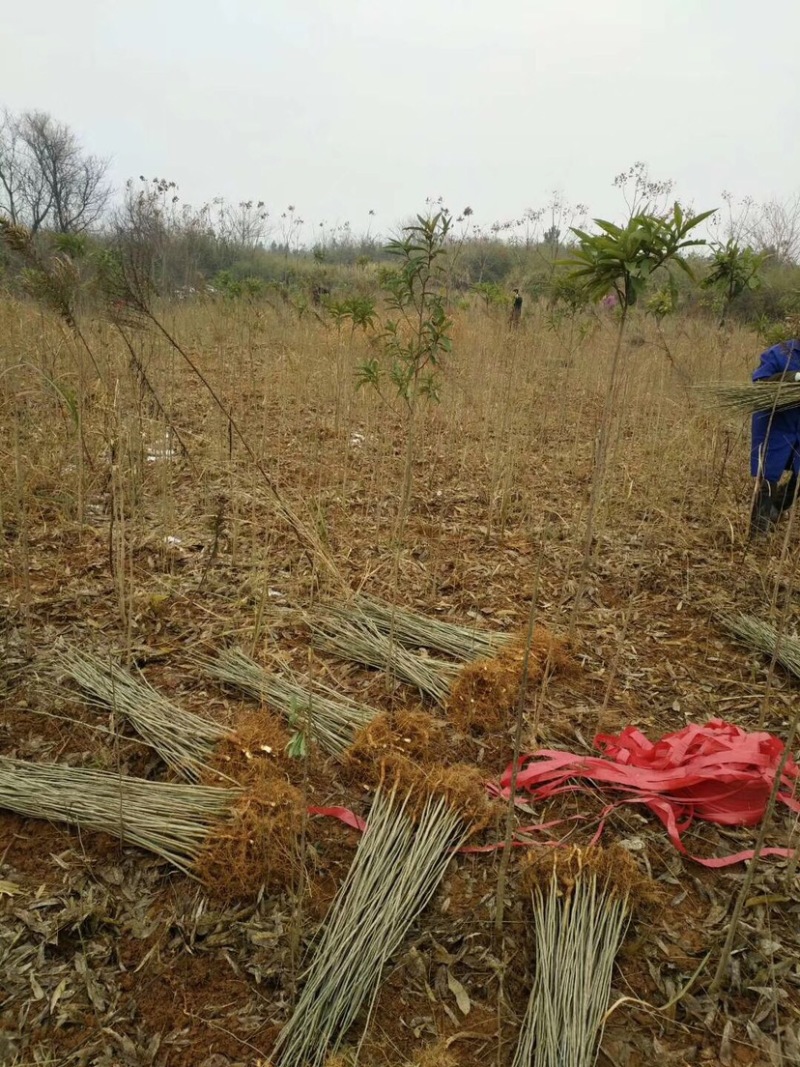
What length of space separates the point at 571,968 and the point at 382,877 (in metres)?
0.42

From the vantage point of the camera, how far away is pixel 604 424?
2275 mm

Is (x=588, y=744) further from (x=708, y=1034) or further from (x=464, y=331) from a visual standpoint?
(x=464, y=331)

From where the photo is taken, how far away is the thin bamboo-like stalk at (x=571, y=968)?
111cm

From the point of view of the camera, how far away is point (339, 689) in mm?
2143

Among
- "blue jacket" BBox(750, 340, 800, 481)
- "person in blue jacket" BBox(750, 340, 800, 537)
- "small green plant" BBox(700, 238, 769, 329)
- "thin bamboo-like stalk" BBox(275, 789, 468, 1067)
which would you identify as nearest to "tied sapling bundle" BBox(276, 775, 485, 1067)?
"thin bamboo-like stalk" BBox(275, 789, 468, 1067)

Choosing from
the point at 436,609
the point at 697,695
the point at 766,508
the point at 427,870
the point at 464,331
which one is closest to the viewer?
the point at 427,870

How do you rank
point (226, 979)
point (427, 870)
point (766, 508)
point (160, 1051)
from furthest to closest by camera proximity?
point (766, 508) → point (427, 870) → point (226, 979) → point (160, 1051)

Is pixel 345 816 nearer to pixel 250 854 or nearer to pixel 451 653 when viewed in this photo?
pixel 250 854

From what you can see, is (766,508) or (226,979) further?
(766,508)

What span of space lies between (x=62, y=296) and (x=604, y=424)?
95.0 inches

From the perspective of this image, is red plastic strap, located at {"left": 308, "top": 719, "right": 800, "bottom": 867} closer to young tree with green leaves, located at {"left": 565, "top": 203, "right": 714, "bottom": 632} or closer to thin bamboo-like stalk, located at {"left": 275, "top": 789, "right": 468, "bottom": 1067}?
thin bamboo-like stalk, located at {"left": 275, "top": 789, "right": 468, "bottom": 1067}

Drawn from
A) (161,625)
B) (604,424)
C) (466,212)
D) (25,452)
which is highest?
(466,212)

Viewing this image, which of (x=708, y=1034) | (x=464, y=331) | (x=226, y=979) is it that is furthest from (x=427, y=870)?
(x=464, y=331)

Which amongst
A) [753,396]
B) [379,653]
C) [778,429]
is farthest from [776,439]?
[379,653]
